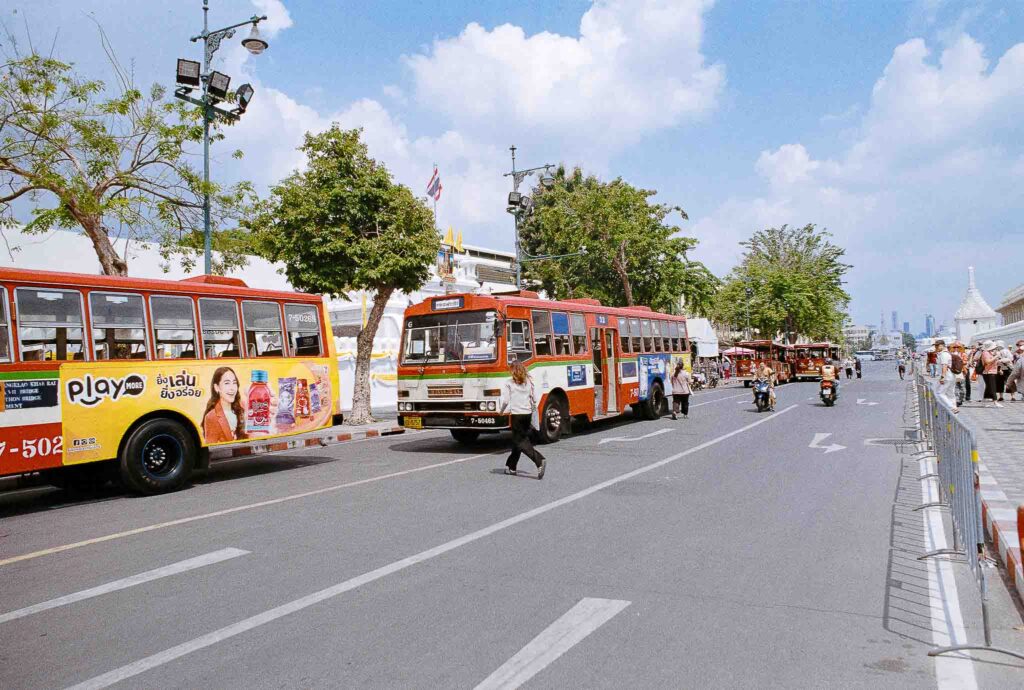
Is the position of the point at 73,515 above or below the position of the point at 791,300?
below

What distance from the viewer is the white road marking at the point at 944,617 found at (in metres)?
3.98

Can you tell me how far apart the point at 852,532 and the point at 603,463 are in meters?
5.13

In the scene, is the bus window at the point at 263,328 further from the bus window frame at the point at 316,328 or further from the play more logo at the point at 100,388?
the play more logo at the point at 100,388

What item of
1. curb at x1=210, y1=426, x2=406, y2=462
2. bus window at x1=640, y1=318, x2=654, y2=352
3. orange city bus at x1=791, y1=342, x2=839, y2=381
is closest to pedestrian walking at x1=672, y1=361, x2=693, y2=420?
bus window at x1=640, y1=318, x2=654, y2=352

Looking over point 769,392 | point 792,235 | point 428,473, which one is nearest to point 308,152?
point 428,473

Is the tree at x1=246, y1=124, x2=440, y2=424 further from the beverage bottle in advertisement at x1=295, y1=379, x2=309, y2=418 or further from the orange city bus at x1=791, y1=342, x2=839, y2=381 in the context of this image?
the orange city bus at x1=791, y1=342, x2=839, y2=381

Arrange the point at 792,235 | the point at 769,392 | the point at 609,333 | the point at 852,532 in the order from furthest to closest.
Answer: the point at 792,235
the point at 769,392
the point at 609,333
the point at 852,532

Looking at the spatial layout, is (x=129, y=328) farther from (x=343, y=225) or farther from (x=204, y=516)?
(x=343, y=225)

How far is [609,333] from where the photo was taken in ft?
61.3

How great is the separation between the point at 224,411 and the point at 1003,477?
10.7 metres

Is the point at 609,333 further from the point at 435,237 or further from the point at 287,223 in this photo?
the point at 287,223

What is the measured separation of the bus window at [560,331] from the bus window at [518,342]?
3.79 feet

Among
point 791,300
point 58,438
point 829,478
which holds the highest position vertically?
point 791,300

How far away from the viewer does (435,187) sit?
2858cm
